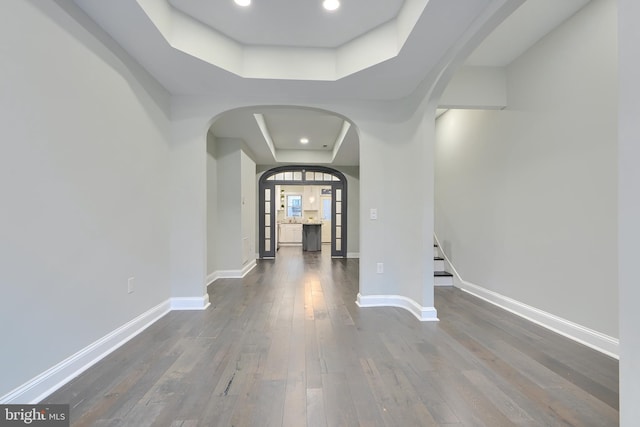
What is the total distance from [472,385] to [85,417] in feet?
6.72

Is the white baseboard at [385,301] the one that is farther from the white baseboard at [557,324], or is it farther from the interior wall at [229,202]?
the interior wall at [229,202]

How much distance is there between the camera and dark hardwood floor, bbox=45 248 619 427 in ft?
4.57

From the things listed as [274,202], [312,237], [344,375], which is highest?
[274,202]

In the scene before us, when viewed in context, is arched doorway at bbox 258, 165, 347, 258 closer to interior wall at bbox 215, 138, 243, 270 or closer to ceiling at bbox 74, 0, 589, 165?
interior wall at bbox 215, 138, 243, 270

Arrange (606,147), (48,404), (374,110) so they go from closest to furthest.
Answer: (48,404)
(606,147)
(374,110)

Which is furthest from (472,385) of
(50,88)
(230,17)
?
(230,17)

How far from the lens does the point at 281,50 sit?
2.70 meters

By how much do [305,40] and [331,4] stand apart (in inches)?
21.1

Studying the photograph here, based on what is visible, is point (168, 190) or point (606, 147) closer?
point (606, 147)

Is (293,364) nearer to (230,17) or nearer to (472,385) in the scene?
(472,385)

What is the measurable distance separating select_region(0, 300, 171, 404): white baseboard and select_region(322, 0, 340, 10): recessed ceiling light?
292cm

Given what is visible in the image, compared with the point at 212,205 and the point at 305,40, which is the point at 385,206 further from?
the point at 212,205

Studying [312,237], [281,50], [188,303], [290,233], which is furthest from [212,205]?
[290,233]

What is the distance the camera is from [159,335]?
2.36m
